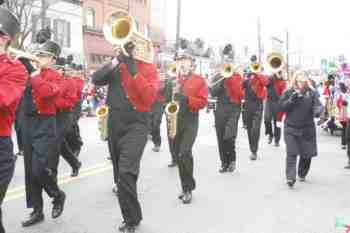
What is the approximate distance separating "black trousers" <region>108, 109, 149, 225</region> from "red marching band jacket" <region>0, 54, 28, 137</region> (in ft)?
5.24

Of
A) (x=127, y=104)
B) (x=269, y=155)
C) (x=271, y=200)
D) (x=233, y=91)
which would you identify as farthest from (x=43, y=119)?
(x=269, y=155)

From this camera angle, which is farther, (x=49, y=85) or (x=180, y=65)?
(x=180, y=65)

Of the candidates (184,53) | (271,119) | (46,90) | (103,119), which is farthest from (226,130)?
(46,90)

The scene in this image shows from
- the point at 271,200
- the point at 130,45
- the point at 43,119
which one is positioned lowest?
the point at 271,200

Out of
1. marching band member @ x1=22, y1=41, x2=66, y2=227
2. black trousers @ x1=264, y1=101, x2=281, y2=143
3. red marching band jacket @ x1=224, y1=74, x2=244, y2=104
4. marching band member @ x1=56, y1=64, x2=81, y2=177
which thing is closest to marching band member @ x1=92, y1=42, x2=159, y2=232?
marching band member @ x1=22, y1=41, x2=66, y2=227

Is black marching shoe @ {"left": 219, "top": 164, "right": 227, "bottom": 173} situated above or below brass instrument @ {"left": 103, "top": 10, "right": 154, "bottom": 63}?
below

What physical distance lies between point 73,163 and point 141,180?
1.13 meters

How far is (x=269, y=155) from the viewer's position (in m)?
10.7

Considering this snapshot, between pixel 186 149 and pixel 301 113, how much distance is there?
2.08 metres

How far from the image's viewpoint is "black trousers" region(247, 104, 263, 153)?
33.3 ft

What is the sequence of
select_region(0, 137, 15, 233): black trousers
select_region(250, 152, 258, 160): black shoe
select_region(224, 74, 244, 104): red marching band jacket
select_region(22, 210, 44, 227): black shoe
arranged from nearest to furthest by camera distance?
select_region(0, 137, 15, 233): black trousers, select_region(22, 210, 44, 227): black shoe, select_region(224, 74, 244, 104): red marching band jacket, select_region(250, 152, 258, 160): black shoe

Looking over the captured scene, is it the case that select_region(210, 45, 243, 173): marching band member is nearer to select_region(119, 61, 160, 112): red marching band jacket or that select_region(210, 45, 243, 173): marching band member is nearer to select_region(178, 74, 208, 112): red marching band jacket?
select_region(178, 74, 208, 112): red marching band jacket

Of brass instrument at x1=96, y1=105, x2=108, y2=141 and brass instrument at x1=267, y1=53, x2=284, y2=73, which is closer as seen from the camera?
brass instrument at x1=96, y1=105, x2=108, y2=141

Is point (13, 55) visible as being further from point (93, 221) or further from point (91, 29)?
point (91, 29)
